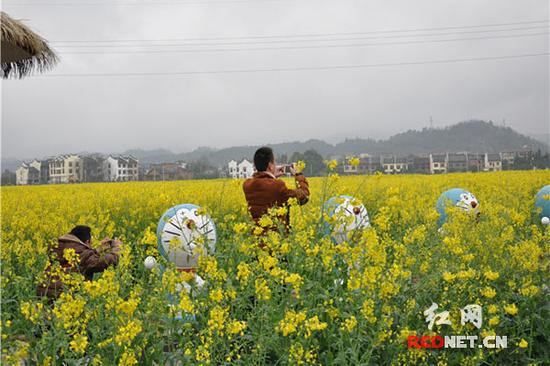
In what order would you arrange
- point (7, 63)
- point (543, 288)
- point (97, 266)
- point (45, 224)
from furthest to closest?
point (7, 63) < point (45, 224) < point (97, 266) < point (543, 288)

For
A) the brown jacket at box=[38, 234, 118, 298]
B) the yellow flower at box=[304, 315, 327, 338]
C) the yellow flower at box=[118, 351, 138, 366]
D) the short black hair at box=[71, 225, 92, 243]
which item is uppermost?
the short black hair at box=[71, 225, 92, 243]

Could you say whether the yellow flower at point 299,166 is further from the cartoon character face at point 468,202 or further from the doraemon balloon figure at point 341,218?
the cartoon character face at point 468,202

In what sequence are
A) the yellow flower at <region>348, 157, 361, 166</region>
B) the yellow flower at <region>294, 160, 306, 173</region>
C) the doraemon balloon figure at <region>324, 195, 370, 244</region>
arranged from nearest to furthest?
the doraemon balloon figure at <region>324, 195, 370, 244</region> → the yellow flower at <region>348, 157, 361, 166</region> → the yellow flower at <region>294, 160, 306, 173</region>

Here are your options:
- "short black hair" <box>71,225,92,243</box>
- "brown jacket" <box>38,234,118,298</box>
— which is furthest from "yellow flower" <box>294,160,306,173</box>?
"short black hair" <box>71,225,92,243</box>

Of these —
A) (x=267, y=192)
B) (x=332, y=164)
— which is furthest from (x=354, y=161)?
(x=267, y=192)

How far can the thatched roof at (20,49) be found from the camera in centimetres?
727

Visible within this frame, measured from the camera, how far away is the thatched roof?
7273 millimetres

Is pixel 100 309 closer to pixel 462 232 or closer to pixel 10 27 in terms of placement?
pixel 462 232

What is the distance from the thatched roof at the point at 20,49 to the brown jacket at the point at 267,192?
4.61 metres

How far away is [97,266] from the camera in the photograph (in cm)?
399

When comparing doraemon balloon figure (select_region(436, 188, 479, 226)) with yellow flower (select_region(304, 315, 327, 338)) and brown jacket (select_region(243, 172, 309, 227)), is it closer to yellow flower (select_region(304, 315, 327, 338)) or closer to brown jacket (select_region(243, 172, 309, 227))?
brown jacket (select_region(243, 172, 309, 227))

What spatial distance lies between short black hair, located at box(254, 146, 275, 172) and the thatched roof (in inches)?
179

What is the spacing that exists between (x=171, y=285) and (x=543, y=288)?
2.51 meters

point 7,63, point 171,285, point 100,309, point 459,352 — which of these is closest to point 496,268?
point 459,352
